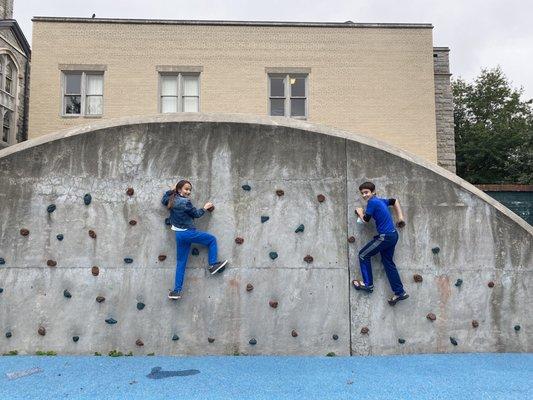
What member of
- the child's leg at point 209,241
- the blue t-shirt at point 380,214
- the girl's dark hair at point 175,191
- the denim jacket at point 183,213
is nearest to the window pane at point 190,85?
the girl's dark hair at point 175,191

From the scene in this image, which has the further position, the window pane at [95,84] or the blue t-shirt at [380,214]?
the window pane at [95,84]

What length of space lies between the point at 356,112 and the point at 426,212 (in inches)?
421

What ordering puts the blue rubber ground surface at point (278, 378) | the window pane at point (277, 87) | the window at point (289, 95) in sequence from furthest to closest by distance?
the window pane at point (277, 87) < the window at point (289, 95) < the blue rubber ground surface at point (278, 378)

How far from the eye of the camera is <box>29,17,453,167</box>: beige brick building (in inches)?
690

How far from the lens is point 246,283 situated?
24.4ft

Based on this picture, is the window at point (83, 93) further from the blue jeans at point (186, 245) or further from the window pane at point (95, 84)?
the blue jeans at point (186, 245)

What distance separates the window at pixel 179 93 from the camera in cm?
1767

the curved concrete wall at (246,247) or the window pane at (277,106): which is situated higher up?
the window pane at (277,106)

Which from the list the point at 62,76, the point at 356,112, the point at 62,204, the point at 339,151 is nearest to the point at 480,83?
the point at 356,112

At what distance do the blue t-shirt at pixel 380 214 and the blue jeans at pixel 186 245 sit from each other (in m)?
2.52

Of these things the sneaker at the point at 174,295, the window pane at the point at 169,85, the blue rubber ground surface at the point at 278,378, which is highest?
the window pane at the point at 169,85

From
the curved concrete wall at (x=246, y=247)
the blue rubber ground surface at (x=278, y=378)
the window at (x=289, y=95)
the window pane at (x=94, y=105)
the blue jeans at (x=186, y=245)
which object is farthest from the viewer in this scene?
the window at (x=289, y=95)

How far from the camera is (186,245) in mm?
7305

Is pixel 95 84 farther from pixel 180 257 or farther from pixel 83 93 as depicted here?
pixel 180 257
